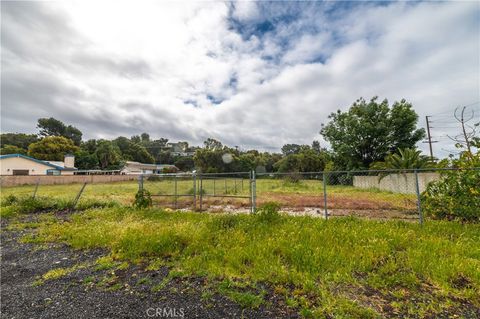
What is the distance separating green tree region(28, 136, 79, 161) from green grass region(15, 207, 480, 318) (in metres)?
47.4

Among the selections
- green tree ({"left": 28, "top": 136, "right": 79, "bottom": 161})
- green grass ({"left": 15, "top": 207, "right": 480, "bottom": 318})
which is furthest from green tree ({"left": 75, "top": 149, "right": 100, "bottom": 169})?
green grass ({"left": 15, "top": 207, "right": 480, "bottom": 318})

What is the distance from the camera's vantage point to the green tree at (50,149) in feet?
136

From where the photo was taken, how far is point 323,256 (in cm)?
364

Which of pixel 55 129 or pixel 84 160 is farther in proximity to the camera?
pixel 55 129

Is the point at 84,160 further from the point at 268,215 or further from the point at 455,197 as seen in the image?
the point at 455,197

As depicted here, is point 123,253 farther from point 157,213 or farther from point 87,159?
point 87,159

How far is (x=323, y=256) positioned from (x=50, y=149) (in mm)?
53659

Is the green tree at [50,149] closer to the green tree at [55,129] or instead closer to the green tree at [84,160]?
the green tree at [84,160]

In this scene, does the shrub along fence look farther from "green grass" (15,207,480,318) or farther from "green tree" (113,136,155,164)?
Result: "green tree" (113,136,155,164)

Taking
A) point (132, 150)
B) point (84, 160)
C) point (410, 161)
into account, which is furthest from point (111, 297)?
point (132, 150)

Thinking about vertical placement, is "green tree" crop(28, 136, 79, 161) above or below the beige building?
above

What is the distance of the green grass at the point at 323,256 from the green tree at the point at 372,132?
2146 cm

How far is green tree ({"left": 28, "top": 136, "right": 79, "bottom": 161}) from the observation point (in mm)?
41406

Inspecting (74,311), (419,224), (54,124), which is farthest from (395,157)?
(54,124)
